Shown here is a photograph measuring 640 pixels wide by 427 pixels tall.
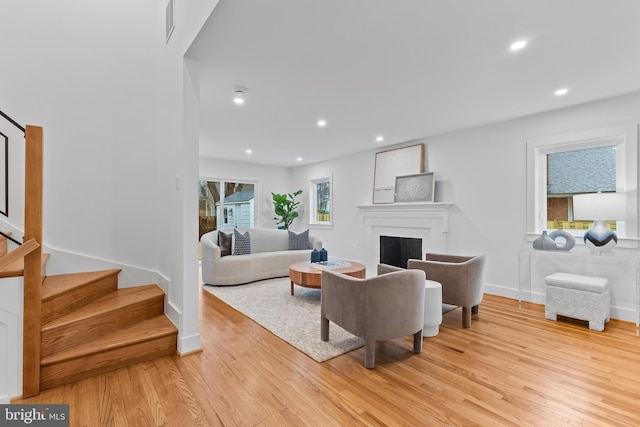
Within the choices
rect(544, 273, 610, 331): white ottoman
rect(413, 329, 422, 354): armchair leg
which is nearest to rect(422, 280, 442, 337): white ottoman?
rect(413, 329, 422, 354): armchair leg

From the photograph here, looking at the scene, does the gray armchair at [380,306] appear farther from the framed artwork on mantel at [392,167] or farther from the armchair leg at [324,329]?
the framed artwork on mantel at [392,167]

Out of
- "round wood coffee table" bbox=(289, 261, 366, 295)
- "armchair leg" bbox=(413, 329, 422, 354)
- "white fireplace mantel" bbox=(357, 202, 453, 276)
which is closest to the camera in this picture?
"armchair leg" bbox=(413, 329, 422, 354)

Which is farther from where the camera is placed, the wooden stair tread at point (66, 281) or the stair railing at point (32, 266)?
the wooden stair tread at point (66, 281)

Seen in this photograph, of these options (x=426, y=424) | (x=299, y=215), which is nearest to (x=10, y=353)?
(x=426, y=424)

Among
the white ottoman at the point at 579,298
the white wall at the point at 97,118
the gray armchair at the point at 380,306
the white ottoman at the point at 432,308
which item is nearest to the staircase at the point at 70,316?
the white wall at the point at 97,118

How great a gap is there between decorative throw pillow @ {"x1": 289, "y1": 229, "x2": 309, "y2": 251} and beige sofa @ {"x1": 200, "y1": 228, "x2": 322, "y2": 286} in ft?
0.32

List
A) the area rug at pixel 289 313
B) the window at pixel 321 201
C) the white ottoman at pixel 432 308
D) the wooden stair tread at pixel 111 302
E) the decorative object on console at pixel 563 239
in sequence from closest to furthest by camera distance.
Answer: the wooden stair tread at pixel 111 302 → the area rug at pixel 289 313 → the white ottoman at pixel 432 308 → the decorative object on console at pixel 563 239 → the window at pixel 321 201

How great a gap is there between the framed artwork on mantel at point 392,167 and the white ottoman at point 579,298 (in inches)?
97.4

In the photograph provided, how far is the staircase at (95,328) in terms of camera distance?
77.3 inches

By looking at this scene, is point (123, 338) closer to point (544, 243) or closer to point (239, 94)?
point (239, 94)

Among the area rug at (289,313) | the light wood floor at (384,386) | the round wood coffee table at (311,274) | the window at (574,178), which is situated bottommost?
the light wood floor at (384,386)

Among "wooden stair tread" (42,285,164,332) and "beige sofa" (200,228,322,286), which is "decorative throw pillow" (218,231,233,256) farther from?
"wooden stair tread" (42,285,164,332)

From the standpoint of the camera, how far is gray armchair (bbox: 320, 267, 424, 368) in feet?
7.11

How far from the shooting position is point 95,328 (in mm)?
2223
